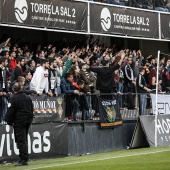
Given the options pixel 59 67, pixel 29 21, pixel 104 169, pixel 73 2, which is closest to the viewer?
pixel 104 169

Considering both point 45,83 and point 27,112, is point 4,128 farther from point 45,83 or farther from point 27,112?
point 45,83

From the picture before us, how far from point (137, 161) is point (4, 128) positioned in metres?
3.65

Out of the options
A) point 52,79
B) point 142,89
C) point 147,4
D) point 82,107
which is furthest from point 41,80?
point 147,4

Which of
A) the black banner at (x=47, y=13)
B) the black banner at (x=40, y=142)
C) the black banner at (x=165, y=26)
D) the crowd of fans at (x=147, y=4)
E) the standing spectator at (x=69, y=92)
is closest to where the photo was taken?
the black banner at (x=40, y=142)

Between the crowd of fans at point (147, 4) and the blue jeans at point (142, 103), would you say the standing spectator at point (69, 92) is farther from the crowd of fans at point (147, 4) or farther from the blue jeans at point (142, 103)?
the crowd of fans at point (147, 4)

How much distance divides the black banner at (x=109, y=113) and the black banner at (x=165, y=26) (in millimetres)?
7396

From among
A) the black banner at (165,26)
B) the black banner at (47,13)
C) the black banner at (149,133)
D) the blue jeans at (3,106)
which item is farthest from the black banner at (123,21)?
the blue jeans at (3,106)

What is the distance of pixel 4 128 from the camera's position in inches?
672

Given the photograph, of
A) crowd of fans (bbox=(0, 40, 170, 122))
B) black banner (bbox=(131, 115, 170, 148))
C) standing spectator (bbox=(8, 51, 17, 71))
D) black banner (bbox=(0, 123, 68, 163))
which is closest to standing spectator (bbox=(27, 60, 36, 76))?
crowd of fans (bbox=(0, 40, 170, 122))

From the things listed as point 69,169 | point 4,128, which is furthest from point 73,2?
point 69,169

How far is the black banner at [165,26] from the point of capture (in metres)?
28.5

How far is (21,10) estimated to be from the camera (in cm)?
2162

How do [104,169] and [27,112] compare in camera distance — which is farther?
[27,112]

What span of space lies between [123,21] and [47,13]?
463cm
